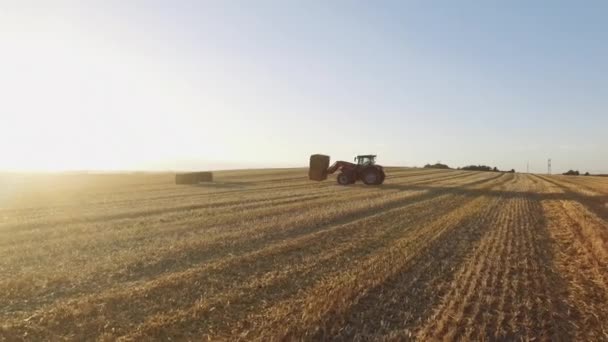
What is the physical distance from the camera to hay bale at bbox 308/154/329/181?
35.1m

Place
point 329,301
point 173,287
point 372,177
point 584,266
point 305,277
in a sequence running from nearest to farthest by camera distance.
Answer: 1. point 329,301
2. point 173,287
3. point 305,277
4. point 584,266
5. point 372,177

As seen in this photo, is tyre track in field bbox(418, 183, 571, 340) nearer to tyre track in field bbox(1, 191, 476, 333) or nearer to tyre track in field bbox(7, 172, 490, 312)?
tyre track in field bbox(1, 191, 476, 333)

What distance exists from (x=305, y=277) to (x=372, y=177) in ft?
78.6

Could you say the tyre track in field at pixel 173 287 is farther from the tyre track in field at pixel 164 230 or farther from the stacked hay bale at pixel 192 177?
the stacked hay bale at pixel 192 177

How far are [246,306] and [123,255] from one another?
423 cm

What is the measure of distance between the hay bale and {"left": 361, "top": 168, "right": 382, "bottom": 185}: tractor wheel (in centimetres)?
380

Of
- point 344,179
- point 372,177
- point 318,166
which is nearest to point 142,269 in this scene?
point 344,179

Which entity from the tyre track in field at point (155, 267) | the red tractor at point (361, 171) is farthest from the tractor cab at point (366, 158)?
the tyre track in field at point (155, 267)

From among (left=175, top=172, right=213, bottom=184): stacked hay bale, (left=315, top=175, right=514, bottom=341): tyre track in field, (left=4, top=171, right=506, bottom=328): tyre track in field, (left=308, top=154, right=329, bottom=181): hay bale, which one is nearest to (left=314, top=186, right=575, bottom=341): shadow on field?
(left=315, top=175, right=514, bottom=341): tyre track in field

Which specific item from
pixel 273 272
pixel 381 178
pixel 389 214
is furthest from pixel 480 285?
pixel 381 178

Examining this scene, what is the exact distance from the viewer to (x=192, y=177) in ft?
123

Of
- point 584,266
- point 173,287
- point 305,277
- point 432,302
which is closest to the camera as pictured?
point 432,302

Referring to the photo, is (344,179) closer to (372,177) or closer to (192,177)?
(372,177)

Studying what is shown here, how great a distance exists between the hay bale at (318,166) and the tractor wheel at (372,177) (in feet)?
12.5
